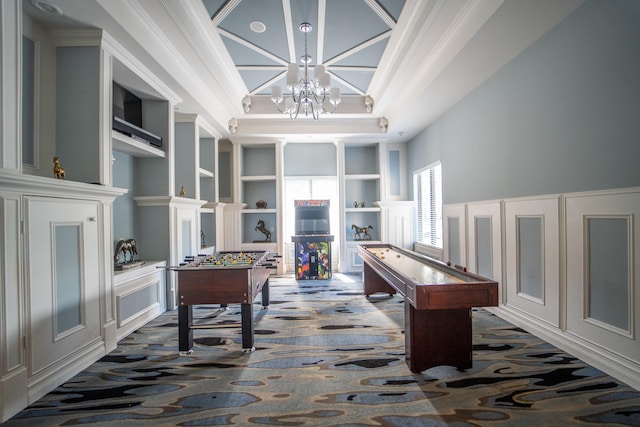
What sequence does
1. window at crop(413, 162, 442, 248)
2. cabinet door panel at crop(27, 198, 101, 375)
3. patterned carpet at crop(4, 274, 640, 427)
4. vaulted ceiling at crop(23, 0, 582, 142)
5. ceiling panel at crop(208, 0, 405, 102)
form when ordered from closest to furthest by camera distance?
patterned carpet at crop(4, 274, 640, 427) → cabinet door panel at crop(27, 198, 101, 375) → vaulted ceiling at crop(23, 0, 582, 142) → ceiling panel at crop(208, 0, 405, 102) → window at crop(413, 162, 442, 248)

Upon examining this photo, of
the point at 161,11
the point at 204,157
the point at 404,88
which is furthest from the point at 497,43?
the point at 204,157

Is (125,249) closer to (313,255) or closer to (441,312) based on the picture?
(313,255)

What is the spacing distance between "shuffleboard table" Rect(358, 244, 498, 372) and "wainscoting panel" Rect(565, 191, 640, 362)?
95cm

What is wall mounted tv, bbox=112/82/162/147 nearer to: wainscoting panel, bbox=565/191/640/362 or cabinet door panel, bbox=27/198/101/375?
cabinet door panel, bbox=27/198/101/375

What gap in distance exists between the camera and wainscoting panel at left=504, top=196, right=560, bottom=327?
2895mm

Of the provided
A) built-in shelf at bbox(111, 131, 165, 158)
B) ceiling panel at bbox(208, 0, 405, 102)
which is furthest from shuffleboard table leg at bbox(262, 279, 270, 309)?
ceiling panel at bbox(208, 0, 405, 102)

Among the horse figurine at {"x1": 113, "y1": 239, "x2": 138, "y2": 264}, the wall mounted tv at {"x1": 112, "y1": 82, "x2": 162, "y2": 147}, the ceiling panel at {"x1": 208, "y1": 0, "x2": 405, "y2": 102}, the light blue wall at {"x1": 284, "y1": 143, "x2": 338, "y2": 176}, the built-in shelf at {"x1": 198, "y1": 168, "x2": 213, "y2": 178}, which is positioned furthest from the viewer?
the light blue wall at {"x1": 284, "y1": 143, "x2": 338, "y2": 176}

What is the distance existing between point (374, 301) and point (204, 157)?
3.99m

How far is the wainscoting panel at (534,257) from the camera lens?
2895 millimetres

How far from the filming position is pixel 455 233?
4742mm

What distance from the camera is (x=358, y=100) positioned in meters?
5.71

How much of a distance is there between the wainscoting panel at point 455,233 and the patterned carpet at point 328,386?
4.49 feet

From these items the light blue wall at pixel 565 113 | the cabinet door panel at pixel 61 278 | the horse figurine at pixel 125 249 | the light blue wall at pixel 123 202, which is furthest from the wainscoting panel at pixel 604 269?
the light blue wall at pixel 123 202

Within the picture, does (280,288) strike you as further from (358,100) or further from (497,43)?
(497,43)
